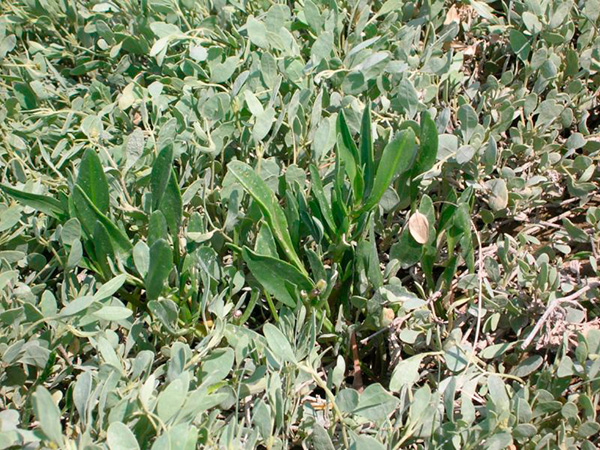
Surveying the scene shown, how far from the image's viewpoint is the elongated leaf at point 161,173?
150 centimetres

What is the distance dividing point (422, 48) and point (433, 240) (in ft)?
2.41

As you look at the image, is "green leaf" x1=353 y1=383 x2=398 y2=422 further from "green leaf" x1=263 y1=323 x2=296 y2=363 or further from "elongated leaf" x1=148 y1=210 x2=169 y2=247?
"elongated leaf" x1=148 y1=210 x2=169 y2=247

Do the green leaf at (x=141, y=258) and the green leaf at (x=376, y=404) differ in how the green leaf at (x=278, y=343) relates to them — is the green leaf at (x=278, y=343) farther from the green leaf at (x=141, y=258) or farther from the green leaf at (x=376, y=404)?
the green leaf at (x=141, y=258)

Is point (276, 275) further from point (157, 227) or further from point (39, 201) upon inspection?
point (39, 201)

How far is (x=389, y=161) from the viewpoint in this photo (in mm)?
1511

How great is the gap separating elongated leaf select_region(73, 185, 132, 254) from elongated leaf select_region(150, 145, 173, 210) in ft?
0.36

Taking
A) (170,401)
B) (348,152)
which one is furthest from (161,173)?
(170,401)

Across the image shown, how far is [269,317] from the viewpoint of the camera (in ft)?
5.62

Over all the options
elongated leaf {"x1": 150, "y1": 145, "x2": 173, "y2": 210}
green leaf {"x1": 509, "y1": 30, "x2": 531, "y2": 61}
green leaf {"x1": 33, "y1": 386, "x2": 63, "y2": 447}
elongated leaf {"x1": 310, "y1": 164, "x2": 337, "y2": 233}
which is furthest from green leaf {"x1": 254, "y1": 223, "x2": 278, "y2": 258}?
green leaf {"x1": 509, "y1": 30, "x2": 531, "y2": 61}

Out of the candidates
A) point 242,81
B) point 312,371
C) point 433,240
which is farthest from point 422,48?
point 312,371

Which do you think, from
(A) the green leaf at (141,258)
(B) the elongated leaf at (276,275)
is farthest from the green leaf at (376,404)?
(A) the green leaf at (141,258)

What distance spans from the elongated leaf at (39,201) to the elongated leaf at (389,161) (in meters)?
0.66

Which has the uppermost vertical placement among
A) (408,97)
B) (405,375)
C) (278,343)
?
(408,97)

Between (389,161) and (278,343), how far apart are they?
0.45 m
